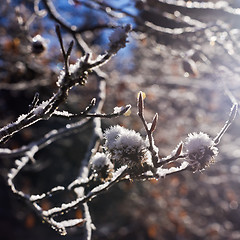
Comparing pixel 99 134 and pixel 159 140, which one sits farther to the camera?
pixel 159 140

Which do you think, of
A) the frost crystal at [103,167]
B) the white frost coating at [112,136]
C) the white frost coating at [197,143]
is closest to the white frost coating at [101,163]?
the frost crystal at [103,167]

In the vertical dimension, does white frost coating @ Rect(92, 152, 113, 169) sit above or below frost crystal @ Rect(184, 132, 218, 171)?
above

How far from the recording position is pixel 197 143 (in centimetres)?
107

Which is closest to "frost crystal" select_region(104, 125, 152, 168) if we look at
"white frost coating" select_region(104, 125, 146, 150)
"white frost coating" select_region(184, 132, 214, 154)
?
"white frost coating" select_region(104, 125, 146, 150)

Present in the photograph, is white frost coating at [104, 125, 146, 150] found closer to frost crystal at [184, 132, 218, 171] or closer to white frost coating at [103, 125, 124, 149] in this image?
white frost coating at [103, 125, 124, 149]

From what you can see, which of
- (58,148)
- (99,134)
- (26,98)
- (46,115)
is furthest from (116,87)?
(46,115)

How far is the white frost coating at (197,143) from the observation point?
1055 mm

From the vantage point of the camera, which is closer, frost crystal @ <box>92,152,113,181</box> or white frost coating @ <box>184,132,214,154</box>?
white frost coating @ <box>184,132,214,154</box>

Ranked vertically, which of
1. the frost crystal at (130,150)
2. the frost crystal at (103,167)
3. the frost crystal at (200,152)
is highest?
the frost crystal at (103,167)

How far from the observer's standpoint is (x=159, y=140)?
23.4ft

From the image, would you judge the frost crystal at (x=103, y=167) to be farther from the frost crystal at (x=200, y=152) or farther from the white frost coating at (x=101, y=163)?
the frost crystal at (x=200, y=152)

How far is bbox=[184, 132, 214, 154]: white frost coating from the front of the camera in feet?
3.46

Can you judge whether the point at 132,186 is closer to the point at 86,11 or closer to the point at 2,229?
the point at 2,229

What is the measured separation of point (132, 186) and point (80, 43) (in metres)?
4.96
